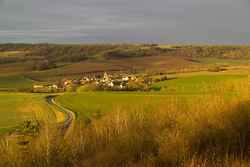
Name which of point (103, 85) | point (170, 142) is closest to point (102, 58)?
point (103, 85)

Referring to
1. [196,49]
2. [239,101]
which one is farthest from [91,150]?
[196,49]

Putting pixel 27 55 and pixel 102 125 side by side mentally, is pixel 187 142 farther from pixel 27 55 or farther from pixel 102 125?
pixel 27 55

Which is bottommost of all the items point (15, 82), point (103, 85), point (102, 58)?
point (15, 82)

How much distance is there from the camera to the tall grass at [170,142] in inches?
475

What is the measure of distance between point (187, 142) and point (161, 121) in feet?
9.04

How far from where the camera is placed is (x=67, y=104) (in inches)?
2181

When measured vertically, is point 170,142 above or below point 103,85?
above

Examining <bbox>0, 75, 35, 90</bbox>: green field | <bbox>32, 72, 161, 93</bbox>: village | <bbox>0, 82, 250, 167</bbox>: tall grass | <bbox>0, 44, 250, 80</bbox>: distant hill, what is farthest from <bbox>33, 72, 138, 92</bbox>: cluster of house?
<bbox>0, 82, 250, 167</bbox>: tall grass

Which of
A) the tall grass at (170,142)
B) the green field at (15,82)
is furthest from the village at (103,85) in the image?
the tall grass at (170,142)

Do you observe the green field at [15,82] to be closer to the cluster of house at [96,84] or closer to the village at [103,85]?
the cluster of house at [96,84]

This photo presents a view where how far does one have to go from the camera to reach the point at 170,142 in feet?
41.2

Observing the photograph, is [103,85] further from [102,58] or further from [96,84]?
[102,58]

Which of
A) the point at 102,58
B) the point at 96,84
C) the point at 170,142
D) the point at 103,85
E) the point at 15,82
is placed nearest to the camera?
the point at 170,142

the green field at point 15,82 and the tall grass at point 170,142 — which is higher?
the tall grass at point 170,142
